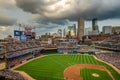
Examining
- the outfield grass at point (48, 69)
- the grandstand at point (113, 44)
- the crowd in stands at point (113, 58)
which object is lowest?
the outfield grass at point (48, 69)

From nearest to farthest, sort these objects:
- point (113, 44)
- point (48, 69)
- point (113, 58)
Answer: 1. point (48, 69)
2. point (113, 58)
3. point (113, 44)

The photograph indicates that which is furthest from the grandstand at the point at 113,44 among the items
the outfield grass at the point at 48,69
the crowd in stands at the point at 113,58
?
the outfield grass at the point at 48,69

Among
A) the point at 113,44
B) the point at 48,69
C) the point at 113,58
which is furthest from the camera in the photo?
the point at 113,44

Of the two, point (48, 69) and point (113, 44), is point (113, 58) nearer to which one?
point (113, 44)

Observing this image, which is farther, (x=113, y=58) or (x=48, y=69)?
(x=113, y=58)

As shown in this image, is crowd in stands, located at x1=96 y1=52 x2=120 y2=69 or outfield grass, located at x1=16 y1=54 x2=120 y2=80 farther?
crowd in stands, located at x1=96 y1=52 x2=120 y2=69

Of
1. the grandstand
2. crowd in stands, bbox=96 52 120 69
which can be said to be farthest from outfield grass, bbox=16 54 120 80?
the grandstand

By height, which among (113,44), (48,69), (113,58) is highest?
(113,44)

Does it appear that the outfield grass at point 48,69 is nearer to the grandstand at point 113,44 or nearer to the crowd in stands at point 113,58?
the crowd in stands at point 113,58

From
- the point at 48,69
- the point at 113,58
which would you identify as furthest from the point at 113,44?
the point at 48,69

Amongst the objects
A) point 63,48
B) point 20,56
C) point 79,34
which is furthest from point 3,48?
point 79,34

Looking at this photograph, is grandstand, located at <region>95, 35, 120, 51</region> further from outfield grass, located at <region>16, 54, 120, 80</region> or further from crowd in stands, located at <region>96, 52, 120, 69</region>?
outfield grass, located at <region>16, 54, 120, 80</region>
